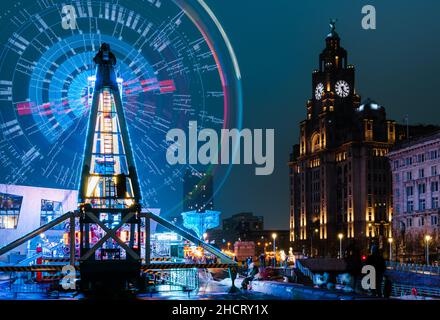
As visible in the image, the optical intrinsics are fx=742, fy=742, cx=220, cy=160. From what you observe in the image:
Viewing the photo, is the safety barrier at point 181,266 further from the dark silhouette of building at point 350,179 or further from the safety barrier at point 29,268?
the dark silhouette of building at point 350,179

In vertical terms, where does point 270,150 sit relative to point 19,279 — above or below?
above

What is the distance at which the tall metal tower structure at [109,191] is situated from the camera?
1898 inches

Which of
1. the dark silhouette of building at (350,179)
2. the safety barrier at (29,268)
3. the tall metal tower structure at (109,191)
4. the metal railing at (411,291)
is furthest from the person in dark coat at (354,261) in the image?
the dark silhouette of building at (350,179)

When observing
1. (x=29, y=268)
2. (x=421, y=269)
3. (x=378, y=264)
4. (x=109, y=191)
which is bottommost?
(x=421, y=269)

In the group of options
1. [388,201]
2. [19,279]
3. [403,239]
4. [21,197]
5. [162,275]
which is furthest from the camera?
[388,201]

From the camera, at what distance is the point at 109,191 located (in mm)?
54719

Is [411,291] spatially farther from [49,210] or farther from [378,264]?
[49,210]

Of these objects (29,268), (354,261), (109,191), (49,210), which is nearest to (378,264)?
(354,261)

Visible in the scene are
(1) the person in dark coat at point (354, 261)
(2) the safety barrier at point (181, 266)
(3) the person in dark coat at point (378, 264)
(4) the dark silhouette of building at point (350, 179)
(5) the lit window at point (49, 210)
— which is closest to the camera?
(3) the person in dark coat at point (378, 264)

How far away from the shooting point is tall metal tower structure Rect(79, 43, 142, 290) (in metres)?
48.2
